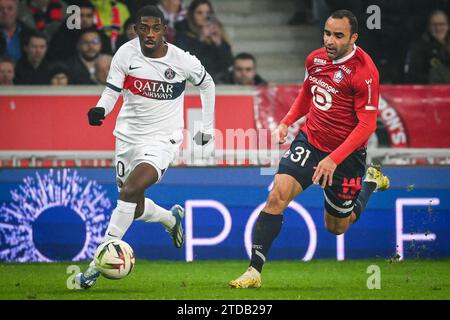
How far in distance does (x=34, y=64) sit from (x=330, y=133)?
16.1 ft

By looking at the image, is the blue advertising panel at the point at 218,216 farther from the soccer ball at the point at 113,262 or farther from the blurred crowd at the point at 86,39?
the soccer ball at the point at 113,262

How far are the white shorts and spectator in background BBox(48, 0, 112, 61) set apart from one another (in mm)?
3578

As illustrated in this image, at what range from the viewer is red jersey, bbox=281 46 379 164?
8898mm

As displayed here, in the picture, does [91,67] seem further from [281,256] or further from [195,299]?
[195,299]

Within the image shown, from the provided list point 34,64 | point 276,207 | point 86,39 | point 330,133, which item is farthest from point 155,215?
point 34,64

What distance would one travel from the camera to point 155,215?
9.91 meters

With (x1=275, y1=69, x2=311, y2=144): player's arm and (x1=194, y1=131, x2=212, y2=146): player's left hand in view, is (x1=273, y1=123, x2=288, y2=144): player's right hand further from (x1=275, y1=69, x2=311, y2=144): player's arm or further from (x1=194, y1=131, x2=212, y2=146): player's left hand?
(x1=194, y1=131, x2=212, y2=146): player's left hand

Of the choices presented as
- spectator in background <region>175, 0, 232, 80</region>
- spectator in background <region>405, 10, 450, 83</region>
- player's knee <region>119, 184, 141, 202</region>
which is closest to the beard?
spectator in background <region>175, 0, 232, 80</region>

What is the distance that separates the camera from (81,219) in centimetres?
1151

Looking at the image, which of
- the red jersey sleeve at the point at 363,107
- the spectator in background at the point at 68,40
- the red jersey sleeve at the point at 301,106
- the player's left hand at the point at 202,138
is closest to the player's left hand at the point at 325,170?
the red jersey sleeve at the point at 363,107

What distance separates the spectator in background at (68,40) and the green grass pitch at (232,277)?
278 cm

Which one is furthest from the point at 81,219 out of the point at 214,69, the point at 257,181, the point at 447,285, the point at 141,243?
the point at 447,285

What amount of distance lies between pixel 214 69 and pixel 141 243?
2586 millimetres

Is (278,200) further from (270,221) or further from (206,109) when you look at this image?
(206,109)
